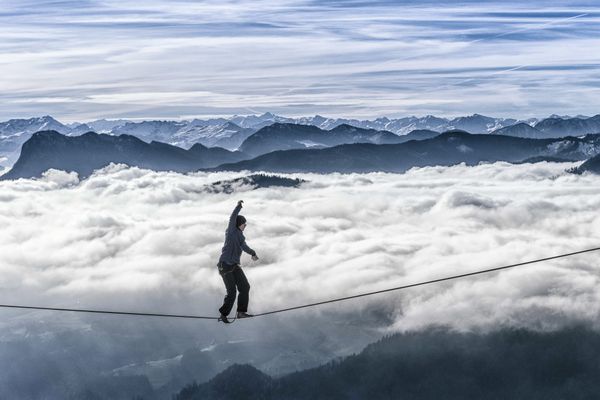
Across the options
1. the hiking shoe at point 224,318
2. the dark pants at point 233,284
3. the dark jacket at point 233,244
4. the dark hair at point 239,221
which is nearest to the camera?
the dark hair at point 239,221

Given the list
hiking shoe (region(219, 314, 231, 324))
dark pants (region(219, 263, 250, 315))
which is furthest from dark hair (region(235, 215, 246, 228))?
hiking shoe (region(219, 314, 231, 324))

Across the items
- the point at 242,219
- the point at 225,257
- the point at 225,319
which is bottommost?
the point at 225,319

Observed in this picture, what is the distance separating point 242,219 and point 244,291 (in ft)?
9.29

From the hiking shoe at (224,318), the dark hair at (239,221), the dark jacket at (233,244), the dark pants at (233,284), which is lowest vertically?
the hiking shoe at (224,318)

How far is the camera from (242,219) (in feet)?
68.8

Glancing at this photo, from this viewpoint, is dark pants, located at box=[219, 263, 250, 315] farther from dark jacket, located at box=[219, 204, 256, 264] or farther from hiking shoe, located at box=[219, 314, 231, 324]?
dark jacket, located at box=[219, 204, 256, 264]

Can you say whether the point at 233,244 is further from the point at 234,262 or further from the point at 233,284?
the point at 233,284

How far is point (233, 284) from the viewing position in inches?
872

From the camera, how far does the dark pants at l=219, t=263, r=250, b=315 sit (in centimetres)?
2192

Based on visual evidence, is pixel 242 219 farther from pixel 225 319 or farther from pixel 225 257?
pixel 225 319

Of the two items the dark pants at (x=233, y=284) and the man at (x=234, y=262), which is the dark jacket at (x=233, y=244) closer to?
the man at (x=234, y=262)

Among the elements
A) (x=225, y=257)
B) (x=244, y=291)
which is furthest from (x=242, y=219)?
(x=244, y=291)

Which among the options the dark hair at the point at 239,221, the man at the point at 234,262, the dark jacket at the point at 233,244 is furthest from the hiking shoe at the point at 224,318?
the dark hair at the point at 239,221

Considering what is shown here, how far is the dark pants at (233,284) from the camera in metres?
21.9
